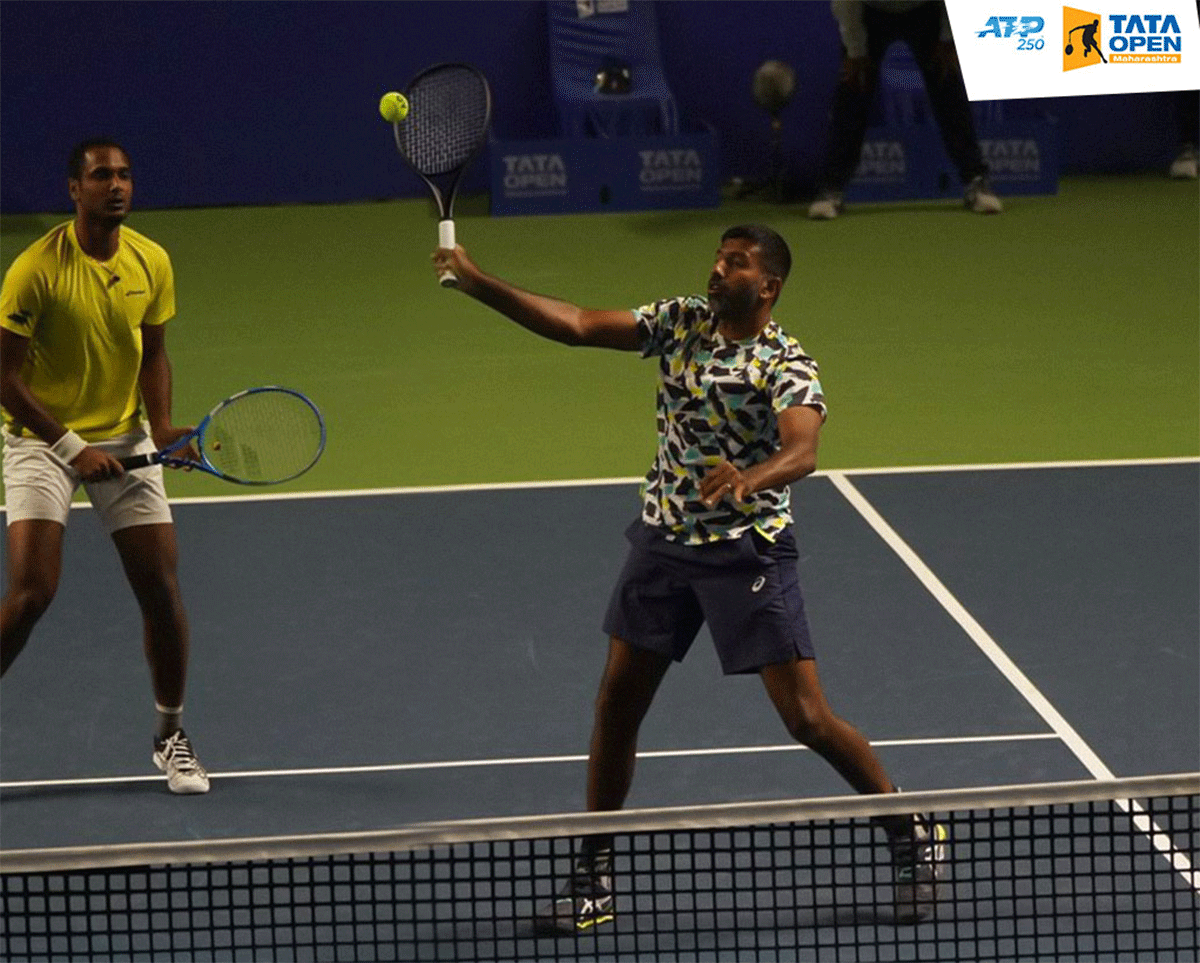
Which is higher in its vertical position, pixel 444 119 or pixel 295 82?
pixel 444 119

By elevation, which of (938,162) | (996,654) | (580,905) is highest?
(938,162)

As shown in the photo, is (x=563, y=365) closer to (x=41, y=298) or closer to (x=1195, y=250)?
(x=1195, y=250)

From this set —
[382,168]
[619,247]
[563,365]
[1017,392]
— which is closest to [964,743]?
[1017,392]

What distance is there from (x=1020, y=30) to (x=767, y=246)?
2.76ft

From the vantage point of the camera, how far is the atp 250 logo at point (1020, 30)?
15.6ft

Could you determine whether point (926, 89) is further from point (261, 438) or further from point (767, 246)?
point (767, 246)

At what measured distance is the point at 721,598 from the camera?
5.33 meters

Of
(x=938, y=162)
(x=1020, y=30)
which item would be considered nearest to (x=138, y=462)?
(x=1020, y=30)

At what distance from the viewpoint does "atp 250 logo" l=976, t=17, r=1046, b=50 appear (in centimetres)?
475

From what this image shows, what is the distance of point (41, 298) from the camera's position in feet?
19.6

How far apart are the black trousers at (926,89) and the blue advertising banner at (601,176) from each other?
3.19ft

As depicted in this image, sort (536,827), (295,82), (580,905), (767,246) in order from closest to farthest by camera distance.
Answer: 1. (536,827)
2. (767,246)
3. (580,905)
4. (295,82)

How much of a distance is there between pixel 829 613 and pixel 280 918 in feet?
9.38

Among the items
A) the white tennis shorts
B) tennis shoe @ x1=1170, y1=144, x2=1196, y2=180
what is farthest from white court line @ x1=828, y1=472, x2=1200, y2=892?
tennis shoe @ x1=1170, y1=144, x2=1196, y2=180
